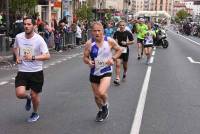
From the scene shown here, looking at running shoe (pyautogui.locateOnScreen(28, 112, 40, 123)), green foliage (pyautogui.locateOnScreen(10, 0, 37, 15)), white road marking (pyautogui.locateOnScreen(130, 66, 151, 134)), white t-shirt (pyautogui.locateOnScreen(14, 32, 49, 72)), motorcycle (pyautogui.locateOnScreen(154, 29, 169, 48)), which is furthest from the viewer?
motorcycle (pyautogui.locateOnScreen(154, 29, 169, 48))

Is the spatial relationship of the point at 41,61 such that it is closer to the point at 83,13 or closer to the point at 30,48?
the point at 30,48

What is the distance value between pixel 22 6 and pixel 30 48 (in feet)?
58.5

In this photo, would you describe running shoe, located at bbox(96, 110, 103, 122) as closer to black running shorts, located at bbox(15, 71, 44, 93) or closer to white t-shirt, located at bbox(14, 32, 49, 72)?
black running shorts, located at bbox(15, 71, 44, 93)

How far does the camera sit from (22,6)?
25.3 m

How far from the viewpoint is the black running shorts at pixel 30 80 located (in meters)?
7.99

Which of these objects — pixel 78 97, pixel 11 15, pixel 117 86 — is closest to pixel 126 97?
pixel 78 97

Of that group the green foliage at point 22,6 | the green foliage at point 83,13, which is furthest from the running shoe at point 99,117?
the green foliage at point 83,13

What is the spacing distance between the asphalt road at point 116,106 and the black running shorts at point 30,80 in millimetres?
578

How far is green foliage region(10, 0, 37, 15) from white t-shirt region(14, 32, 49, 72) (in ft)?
55.9

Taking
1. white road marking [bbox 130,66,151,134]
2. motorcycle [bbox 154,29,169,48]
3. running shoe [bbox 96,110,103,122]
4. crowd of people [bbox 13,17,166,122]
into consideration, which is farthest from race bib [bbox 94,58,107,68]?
motorcycle [bbox 154,29,169,48]

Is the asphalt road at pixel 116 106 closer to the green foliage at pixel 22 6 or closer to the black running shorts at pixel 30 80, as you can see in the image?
the black running shorts at pixel 30 80

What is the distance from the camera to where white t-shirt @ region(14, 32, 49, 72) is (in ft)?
26.0

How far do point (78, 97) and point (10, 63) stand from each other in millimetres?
8424

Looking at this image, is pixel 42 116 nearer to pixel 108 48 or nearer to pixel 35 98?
pixel 35 98
